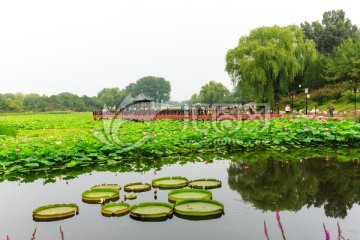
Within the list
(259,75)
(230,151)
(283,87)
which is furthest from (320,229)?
(283,87)

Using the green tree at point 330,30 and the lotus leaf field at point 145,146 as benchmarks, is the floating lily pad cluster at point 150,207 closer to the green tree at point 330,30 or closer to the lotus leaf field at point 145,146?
the lotus leaf field at point 145,146

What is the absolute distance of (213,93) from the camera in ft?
265

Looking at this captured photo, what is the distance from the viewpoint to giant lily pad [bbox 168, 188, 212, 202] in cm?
514

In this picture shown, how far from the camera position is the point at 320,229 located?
413 cm

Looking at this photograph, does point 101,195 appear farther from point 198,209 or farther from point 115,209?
point 198,209

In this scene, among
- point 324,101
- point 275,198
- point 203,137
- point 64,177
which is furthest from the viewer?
point 324,101

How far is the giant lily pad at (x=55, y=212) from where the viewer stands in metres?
4.57

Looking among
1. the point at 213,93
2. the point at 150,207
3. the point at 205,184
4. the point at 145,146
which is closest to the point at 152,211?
the point at 150,207

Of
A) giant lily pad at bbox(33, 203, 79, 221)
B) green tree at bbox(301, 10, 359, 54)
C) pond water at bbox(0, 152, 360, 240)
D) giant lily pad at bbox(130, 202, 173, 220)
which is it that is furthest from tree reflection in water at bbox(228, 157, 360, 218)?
green tree at bbox(301, 10, 359, 54)

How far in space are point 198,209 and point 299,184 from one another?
2.57 m

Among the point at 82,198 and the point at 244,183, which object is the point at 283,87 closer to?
the point at 244,183

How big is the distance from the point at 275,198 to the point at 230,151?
4803 mm

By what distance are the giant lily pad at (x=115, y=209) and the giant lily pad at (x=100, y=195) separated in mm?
425

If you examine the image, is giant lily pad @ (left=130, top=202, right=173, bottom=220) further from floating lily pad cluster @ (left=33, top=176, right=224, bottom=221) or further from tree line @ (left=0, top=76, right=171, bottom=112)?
tree line @ (left=0, top=76, right=171, bottom=112)
